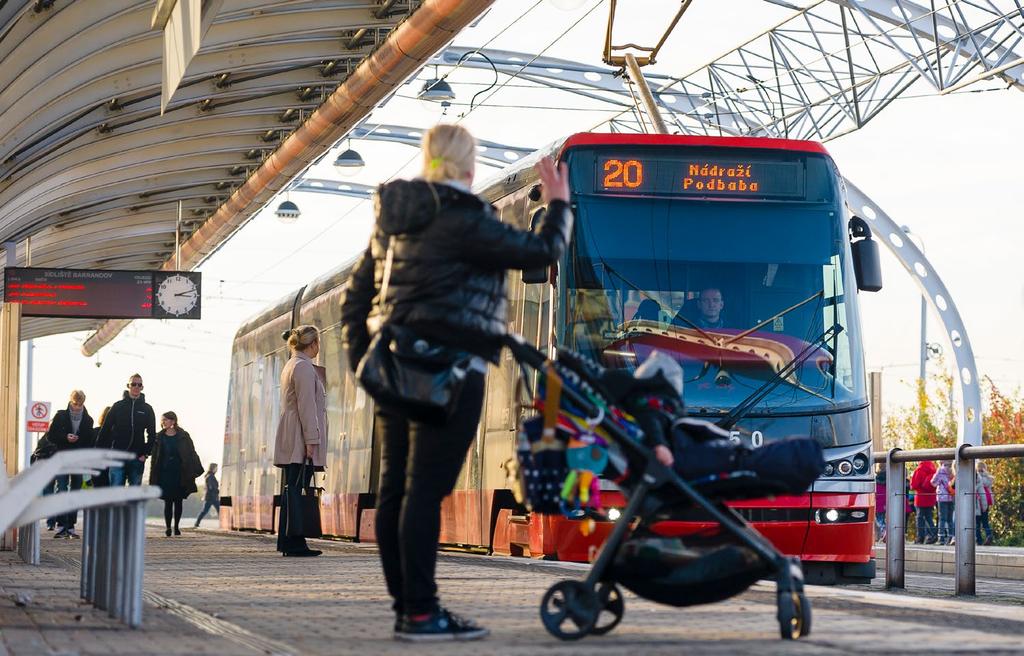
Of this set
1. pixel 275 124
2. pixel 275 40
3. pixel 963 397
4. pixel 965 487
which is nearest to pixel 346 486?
pixel 275 124

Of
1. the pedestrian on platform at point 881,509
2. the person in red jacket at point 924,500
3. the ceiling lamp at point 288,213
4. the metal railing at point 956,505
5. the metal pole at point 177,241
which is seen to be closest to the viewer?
the metal railing at point 956,505

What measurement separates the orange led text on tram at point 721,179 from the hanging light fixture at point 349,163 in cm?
1528

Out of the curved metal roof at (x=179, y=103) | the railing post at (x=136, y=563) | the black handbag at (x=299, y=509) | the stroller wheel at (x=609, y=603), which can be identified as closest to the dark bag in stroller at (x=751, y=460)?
the stroller wheel at (x=609, y=603)

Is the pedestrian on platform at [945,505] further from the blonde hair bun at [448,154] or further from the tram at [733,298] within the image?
the blonde hair bun at [448,154]

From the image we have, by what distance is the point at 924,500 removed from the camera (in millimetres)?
14492

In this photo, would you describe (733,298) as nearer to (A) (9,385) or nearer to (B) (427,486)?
(B) (427,486)

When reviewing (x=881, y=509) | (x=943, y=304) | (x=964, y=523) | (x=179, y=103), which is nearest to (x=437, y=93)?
(x=179, y=103)

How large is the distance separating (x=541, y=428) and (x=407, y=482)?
50 cm

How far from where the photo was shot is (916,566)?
18094 millimetres

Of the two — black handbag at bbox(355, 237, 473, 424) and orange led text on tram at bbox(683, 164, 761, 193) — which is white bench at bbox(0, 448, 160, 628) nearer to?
black handbag at bbox(355, 237, 473, 424)

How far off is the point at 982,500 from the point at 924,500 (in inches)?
69.5

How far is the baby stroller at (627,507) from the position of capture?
5910 millimetres

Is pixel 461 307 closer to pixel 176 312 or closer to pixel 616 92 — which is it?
pixel 176 312

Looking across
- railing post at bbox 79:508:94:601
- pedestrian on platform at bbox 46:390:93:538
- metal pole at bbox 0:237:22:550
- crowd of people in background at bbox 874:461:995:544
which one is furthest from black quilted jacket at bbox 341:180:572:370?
pedestrian on platform at bbox 46:390:93:538
